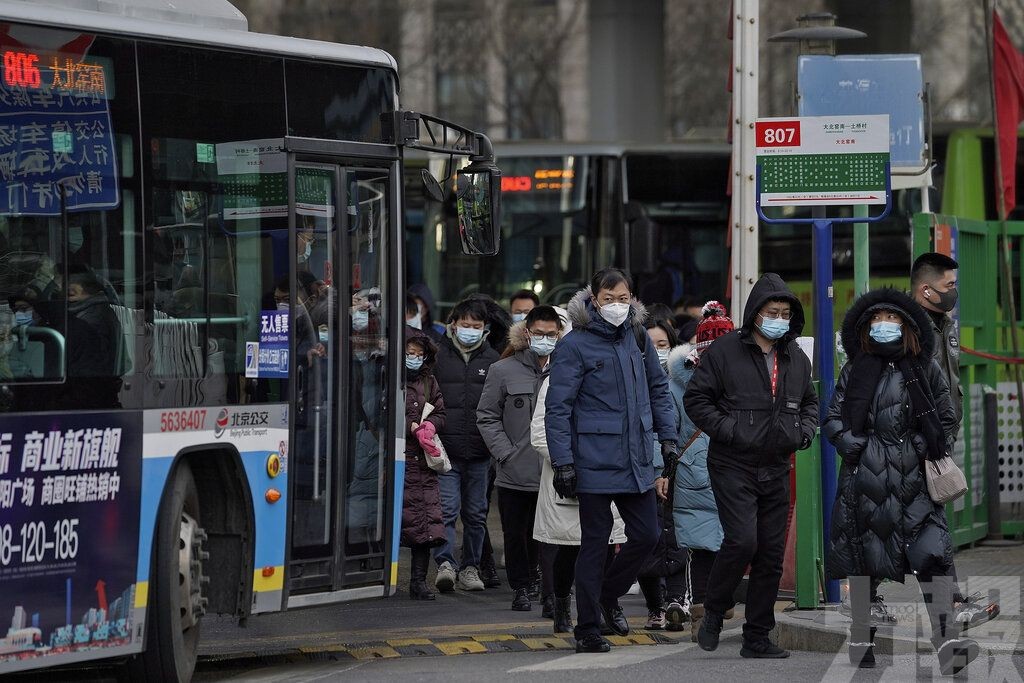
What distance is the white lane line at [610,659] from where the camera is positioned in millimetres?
8602

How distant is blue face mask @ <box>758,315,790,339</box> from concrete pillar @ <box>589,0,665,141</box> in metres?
23.0

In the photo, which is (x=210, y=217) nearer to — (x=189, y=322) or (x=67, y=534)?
(x=189, y=322)

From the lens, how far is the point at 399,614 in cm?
1098

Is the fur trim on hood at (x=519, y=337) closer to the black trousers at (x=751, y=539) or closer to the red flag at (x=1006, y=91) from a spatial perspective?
the black trousers at (x=751, y=539)

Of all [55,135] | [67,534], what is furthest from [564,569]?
[55,135]

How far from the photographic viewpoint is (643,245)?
20031 millimetres

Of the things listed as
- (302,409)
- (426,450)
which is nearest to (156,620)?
(302,409)

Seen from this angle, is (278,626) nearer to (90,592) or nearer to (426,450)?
(426,450)

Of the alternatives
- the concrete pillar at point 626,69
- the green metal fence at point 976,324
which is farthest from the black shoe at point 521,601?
the concrete pillar at point 626,69

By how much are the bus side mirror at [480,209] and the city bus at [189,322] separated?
0.01 meters

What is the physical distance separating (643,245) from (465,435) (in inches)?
333

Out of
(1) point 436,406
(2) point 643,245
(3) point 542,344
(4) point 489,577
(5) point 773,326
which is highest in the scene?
(2) point 643,245

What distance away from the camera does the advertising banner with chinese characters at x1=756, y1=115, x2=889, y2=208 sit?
1023 centimetres

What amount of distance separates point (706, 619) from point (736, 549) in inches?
20.2
